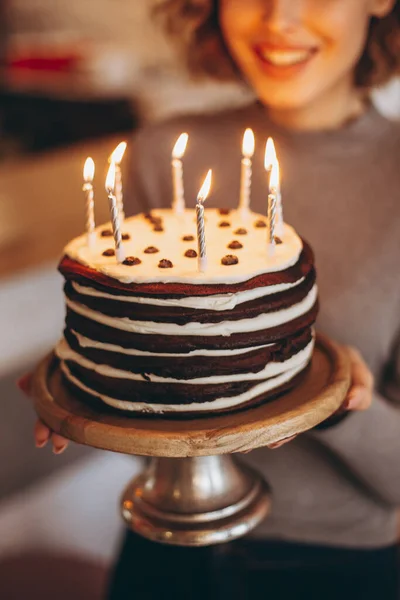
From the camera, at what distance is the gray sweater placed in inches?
61.5

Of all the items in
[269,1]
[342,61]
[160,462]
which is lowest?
[160,462]

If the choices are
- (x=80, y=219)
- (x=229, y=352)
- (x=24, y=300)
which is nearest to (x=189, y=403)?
(x=229, y=352)

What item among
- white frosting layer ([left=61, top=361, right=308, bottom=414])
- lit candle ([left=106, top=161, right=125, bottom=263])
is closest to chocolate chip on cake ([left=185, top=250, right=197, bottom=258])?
lit candle ([left=106, top=161, right=125, bottom=263])

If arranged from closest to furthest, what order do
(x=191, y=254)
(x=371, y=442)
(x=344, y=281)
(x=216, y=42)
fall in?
1. (x=191, y=254)
2. (x=371, y=442)
3. (x=344, y=281)
4. (x=216, y=42)

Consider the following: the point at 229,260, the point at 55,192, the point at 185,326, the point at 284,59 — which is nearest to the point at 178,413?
the point at 185,326

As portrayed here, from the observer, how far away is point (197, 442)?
1.01 metres

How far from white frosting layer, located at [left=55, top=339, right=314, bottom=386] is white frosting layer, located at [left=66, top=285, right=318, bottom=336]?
67 millimetres

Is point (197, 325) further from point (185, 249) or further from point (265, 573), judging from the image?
point (265, 573)

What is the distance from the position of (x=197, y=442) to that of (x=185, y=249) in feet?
1.05

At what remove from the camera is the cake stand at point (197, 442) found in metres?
1.02

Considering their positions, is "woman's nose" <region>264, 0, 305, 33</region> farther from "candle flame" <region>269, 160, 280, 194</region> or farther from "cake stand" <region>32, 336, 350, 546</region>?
"cake stand" <region>32, 336, 350, 546</region>

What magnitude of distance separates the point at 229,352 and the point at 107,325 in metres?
0.19

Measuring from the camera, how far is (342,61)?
4.83ft

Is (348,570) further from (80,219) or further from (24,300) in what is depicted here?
(80,219)
